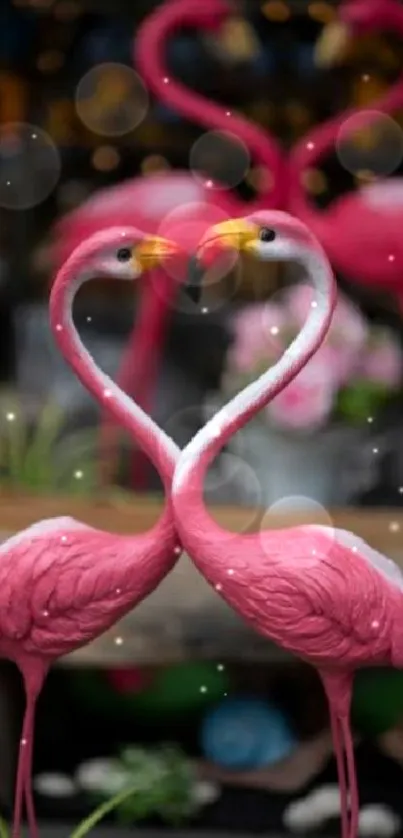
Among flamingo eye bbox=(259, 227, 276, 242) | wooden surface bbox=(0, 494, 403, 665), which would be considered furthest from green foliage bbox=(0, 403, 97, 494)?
flamingo eye bbox=(259, 227, 276, 242)

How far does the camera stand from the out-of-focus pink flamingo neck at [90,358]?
118 centimetres

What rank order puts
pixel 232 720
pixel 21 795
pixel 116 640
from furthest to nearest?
pixel 232 720 → pixel 116 640 → pixel 21 795

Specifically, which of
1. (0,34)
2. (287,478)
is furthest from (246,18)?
(287,478)

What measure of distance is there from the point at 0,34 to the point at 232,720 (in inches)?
32.9

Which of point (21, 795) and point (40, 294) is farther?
point (40, 294)

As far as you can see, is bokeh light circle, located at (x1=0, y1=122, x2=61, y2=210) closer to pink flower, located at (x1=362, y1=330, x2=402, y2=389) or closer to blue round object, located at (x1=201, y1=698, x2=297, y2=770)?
pink flower, located at (x1=362, y1=330, x2=402, y2=389)

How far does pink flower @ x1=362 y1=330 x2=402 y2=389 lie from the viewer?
1.45 meters

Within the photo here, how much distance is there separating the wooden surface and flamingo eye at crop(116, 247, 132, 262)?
0.32 m

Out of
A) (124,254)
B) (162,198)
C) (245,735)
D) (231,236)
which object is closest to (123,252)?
(124,254)

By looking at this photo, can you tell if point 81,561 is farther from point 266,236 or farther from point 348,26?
point 348,26

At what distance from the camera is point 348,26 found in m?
1.43

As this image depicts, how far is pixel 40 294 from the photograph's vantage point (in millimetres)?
1432

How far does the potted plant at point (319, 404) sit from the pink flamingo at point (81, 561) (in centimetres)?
25

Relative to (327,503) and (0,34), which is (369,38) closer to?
(0,34)
